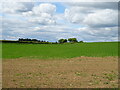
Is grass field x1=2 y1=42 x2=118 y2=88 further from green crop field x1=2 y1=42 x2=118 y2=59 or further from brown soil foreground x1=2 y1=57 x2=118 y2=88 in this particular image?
green crop field x1=2 y1=42 x2=118 y2=59

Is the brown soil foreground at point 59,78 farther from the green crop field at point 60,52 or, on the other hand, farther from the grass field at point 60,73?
the green crop field at point 60,52

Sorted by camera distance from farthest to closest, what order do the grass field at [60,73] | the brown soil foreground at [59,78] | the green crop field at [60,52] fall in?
the green crop field at [60,52]
the grass field at [60,73]
the brown soil foreground at [59,78]

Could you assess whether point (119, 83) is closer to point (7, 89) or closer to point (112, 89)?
point (112, 89)

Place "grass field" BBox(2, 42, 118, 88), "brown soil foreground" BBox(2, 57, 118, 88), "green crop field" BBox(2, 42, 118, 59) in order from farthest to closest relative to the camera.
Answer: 1. "green crop field" BBox(2, 42, 118, 59)
2. "grass field" BBox(2, 42, 118, 88)
3. "brown soil foreground" BBox(2, 57, 118, 88)

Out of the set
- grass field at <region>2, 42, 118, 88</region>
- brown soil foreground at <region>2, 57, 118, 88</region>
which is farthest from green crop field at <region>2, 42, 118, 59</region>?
brown soil foreground at <region>2, 57, 118, 88</region>

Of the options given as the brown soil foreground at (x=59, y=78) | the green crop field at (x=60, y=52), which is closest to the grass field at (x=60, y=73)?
the brown soil foreground at (x=59, y=78)

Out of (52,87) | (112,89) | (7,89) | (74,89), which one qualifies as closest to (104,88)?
(112,89)

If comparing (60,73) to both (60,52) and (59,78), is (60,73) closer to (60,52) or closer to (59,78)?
(59,78)

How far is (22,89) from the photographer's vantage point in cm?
953

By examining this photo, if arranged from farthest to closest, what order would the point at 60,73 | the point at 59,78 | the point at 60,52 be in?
1. the point at 60,52
2. the point at 60,73
3. the point at 59,78

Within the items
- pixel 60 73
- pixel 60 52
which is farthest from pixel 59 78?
pixel 60 52

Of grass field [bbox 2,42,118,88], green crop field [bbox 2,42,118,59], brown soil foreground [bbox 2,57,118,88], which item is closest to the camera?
brown soil foreground [bbox 2,57,118,88]

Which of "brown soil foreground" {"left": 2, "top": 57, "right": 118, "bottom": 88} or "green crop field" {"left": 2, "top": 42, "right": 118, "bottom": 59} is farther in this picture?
"green crop field" {"left": 2, "top": 42, "right": 118, "bottom": 59}

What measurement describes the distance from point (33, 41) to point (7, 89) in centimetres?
5520
